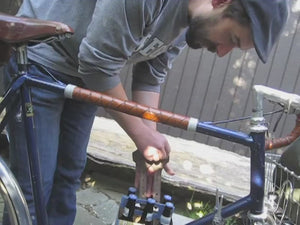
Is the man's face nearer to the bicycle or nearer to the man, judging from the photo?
the man

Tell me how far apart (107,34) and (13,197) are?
0.66 m

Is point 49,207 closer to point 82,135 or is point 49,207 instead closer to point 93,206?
point 82,135

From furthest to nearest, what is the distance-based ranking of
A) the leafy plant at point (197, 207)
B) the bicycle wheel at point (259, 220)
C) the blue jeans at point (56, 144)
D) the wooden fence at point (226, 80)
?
the wooden fence at point (226, 80) → the leafy plant at point (197, 207) → the blue jeans at point (56, 144) → the bicycle wheel at point (259, 220)

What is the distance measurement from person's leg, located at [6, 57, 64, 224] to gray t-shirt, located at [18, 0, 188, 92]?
125mm

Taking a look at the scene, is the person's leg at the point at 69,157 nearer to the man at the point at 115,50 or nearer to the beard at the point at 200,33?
the man at the point at 115,50

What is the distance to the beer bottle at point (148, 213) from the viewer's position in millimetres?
1898

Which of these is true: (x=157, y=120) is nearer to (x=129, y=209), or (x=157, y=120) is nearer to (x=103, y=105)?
(x=103, y=105)

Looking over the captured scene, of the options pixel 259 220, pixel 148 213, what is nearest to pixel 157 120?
pixel 148 213

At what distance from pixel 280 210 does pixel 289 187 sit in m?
0.10

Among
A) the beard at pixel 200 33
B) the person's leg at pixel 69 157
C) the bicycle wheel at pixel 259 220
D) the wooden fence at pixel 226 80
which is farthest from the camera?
the wooden fence at pixel 226 80

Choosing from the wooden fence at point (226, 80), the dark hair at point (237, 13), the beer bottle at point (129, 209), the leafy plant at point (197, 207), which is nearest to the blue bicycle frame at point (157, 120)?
the beer bottle at point (129, 209)

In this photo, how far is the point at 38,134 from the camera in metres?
1.88

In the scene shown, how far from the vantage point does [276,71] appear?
4.65 m

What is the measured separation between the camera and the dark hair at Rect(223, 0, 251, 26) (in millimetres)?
1532
